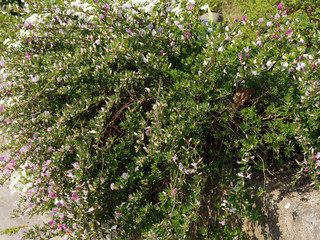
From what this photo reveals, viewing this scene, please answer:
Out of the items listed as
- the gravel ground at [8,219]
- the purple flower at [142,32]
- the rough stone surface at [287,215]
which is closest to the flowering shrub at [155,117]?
the purple flower at [142,32]

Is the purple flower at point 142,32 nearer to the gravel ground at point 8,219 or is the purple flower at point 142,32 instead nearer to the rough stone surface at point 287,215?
the rough stone surface at point 287,215

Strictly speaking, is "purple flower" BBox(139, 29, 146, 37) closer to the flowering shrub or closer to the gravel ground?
the flowering shrub

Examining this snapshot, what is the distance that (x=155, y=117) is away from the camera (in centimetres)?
193

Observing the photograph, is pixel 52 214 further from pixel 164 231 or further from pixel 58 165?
pixel 164 231

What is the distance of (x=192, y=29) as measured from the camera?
7.73 ft

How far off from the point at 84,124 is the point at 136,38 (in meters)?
0.78

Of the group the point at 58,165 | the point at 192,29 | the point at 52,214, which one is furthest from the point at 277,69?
the point at 52,214

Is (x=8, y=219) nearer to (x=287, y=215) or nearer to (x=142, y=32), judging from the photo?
(x=142, y=32)

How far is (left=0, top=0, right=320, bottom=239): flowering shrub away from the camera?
6.26ft

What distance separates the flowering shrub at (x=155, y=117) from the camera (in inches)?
75.1

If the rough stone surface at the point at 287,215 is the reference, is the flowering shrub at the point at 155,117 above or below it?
above

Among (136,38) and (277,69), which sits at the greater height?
(136,38)

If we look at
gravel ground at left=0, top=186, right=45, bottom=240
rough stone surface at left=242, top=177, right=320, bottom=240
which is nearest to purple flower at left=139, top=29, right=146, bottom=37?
rough stone surface at left=242, top=177, right=320, bottom=240

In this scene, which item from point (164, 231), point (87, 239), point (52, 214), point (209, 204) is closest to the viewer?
point (164, 231)
